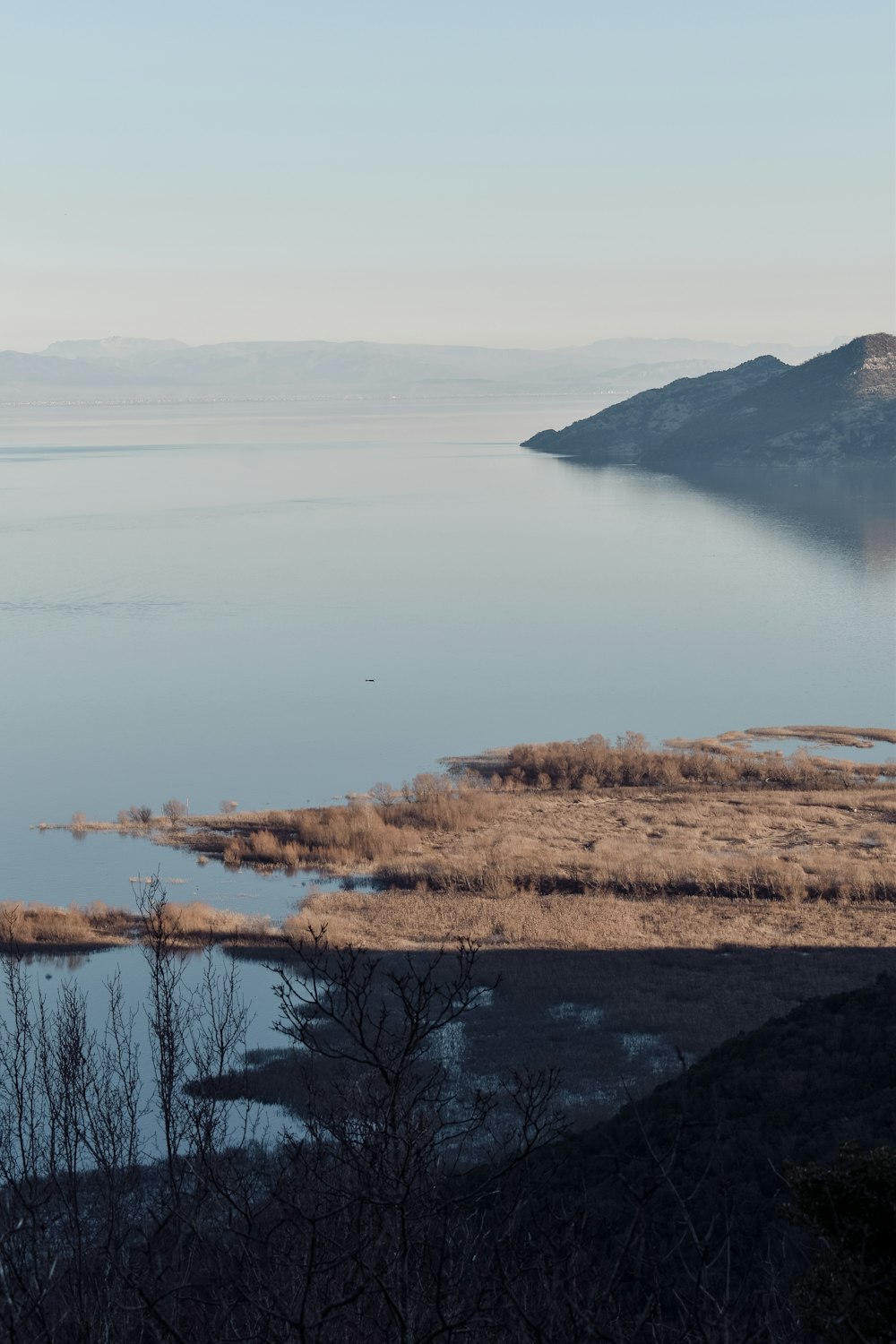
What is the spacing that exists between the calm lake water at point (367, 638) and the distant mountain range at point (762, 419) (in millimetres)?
27242

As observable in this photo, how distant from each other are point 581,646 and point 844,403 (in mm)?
98099

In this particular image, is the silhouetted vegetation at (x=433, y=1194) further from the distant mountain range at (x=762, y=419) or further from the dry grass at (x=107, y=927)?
the distant mountain range at (x=762, y=419)

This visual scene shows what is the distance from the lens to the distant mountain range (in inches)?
5108

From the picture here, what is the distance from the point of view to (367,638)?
5266 cm

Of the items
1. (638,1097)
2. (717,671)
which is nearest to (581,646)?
(717,671)

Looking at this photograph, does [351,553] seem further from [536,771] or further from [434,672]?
[536,771]

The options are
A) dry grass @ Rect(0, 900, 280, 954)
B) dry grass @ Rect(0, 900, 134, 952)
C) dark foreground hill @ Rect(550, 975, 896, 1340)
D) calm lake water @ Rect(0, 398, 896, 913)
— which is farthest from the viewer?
calm lake water @ Rect(0, 398, 896, 913)

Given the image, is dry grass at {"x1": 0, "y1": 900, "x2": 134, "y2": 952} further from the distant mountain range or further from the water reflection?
the distant mountain range

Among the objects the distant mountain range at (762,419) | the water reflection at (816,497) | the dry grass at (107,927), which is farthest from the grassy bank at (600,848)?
the distant mountain range at (762,419)

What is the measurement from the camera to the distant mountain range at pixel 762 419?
12975 cm

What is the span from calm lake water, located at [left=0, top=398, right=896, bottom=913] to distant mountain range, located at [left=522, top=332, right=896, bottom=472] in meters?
27.2

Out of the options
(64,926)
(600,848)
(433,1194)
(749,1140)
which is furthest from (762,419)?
(433,1194)

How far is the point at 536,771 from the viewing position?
3334cm

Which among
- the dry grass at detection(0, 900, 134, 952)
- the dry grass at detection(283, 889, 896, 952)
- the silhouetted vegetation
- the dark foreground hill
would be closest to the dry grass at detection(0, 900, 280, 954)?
the dry grass at detection(0, 900, 134, 952)
